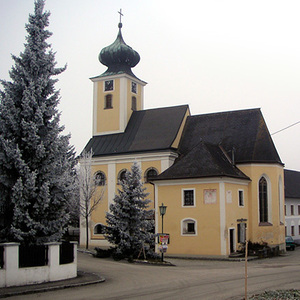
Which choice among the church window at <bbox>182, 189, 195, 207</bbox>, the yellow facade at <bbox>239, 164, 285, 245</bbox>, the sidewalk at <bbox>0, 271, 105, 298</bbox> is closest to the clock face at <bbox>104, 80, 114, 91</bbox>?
the yellow facade at <bbox>239, 164, 285, 245</bbox>

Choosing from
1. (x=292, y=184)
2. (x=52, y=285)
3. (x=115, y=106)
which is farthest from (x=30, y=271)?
(x=292, y=184)

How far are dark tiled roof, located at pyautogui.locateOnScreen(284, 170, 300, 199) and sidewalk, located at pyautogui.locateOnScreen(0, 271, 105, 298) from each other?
1388 inches

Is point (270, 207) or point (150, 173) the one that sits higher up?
point (150, 173)

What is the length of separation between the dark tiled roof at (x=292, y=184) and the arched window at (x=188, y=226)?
2042 cm

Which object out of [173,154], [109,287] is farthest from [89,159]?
[109,287]

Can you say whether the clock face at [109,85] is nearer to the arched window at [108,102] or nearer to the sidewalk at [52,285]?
the arched window at [108,102]

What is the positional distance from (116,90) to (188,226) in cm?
1647

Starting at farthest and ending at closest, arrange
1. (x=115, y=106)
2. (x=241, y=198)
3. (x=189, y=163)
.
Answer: (x=115, y=106) < (x=241, y=198) < (x=189, y=163)

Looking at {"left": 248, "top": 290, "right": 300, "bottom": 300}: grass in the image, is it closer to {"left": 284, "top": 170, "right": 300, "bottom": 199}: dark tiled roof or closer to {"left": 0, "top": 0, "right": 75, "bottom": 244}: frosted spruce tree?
{"left": 0, "top": 0, "right": 75, "bottom": 244}: frosted spruce tree

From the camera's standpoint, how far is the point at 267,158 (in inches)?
1406

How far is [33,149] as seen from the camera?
17.8 metres

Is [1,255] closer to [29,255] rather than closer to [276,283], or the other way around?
[29,255]

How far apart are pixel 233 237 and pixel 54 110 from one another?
18.2 metres

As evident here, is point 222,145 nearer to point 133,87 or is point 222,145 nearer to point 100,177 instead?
point 100,177
